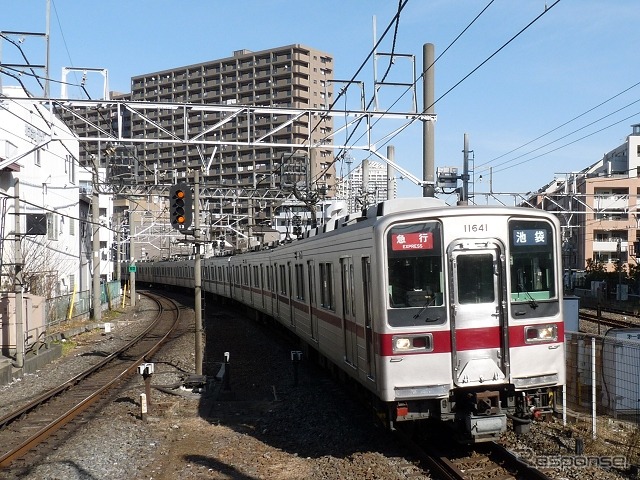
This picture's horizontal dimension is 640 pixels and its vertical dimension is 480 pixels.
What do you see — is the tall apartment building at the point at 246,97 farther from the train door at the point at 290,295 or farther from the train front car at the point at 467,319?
the train front car at the point at 467,319

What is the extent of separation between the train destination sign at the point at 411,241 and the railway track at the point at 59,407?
14.6 feet

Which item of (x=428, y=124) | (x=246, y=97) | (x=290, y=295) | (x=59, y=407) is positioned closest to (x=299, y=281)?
(x=290, y=295)

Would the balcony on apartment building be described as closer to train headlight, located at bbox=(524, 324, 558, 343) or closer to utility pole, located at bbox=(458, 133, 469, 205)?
utility pole, located at bbox=(458, 133, 469, 205)

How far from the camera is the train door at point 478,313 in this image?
6.52 metres

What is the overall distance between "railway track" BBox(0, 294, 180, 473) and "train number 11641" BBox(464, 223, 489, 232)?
509cm

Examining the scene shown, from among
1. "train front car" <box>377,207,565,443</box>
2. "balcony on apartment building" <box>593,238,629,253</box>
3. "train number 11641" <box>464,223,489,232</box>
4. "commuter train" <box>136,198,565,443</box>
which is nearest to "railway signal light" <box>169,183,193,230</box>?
"commuter train" <box>136,198,565,443</box>

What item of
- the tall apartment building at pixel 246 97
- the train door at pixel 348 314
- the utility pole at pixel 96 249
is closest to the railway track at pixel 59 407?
the train door at pixel 348 314

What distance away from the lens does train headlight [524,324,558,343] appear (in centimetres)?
661

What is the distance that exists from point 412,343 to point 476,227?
49.1 inches

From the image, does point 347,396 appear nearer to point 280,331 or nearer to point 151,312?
point 280,331

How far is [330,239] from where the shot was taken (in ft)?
30.6

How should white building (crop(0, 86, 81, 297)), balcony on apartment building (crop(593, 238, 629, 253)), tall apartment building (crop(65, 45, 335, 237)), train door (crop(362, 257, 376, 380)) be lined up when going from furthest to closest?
tall apartment building (crop(65, 45, 335, 237)), balcony on apartment building (crop(593, 238, 629, 253)), white building (crop(0, 86, 81, 297)), train door (crop(362, 257, 376, 380))

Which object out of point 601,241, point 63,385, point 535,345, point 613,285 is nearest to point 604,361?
point 535,345

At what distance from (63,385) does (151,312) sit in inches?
751
